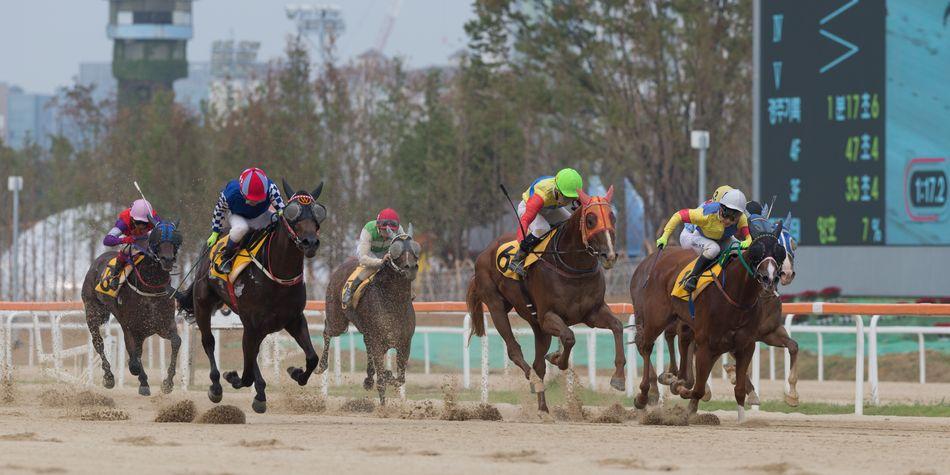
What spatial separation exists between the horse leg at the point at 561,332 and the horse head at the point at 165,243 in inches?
146

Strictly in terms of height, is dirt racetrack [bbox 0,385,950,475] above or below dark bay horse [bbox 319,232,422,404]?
below

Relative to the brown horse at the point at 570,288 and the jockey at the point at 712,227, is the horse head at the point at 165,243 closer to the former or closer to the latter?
the brown horse at the point at 570,288

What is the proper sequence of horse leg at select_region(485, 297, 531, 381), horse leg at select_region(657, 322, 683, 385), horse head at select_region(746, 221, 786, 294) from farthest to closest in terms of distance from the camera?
horse leg at select_region(485, 297, 531, 381), horse leg at select_region(657, 322, 683, 385), horse head at select_region(746, 221, 786, 294)

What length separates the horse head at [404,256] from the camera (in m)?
14.3

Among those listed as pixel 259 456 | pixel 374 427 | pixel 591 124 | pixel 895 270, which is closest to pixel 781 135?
pixel 895 270

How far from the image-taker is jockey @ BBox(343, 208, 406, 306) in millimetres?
14812

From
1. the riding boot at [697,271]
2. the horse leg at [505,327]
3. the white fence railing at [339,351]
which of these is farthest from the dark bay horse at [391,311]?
the riding boot at [697,271]

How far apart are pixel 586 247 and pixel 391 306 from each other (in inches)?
110

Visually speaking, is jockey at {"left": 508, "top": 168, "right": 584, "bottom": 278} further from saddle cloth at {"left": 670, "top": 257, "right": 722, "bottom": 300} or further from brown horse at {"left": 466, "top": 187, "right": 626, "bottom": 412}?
saddle cloth at {"left": 670, "top": 257, "right": 722, "bottom": 300}

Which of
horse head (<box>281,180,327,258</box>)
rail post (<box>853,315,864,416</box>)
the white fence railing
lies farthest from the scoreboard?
horse head (<box>281,180,327,258</box>)

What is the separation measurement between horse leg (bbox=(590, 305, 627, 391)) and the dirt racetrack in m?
0.34

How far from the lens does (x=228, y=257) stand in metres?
12.6

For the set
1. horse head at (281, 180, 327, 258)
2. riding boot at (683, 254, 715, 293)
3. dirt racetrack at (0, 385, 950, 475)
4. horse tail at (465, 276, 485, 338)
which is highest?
→ horse head at (281, 180, 327, 258)

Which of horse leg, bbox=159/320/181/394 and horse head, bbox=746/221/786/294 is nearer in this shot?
horse head, bbox=746/221/786/294
